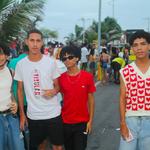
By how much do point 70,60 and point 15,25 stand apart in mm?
3485

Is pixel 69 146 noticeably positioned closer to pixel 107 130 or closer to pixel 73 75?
pixel 73 75

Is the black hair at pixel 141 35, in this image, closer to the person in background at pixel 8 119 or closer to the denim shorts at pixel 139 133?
the denim shorts at pixel 139 133

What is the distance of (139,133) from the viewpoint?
421 centimetres

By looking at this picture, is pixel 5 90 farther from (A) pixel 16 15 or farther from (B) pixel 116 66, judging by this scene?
A: (B) pixel 116 66

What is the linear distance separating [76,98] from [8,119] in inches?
33.8

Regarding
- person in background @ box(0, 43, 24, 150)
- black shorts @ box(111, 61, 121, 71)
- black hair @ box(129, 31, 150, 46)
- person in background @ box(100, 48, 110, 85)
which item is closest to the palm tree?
person in background @ box(0, 43, 24, 150)

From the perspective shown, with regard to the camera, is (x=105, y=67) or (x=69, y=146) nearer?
(x=69, y=146)

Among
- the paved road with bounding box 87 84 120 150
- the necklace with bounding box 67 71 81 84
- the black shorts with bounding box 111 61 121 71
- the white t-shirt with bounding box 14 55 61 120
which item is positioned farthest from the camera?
the black shorts with bounding box 111 61 121 71

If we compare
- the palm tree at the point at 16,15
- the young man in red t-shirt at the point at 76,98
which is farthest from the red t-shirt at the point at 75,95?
the palm tree at the point at 16,15

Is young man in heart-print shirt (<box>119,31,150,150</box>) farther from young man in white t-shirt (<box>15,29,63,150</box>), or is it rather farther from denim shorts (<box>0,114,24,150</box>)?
denim shorts (<box>0,114,24,150</box>)

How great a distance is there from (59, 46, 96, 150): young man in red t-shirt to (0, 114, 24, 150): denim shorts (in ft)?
2.23

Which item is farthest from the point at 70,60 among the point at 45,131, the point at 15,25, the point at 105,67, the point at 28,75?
the point at 105,67

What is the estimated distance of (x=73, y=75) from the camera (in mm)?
5035

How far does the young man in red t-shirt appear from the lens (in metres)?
5.00
